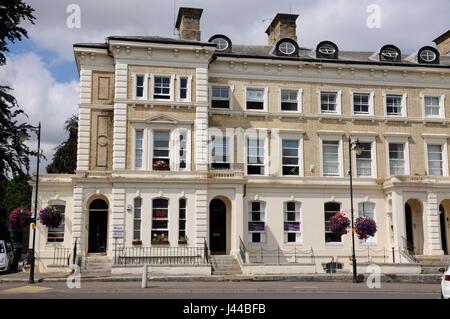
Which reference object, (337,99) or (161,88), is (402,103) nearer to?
(337,99)

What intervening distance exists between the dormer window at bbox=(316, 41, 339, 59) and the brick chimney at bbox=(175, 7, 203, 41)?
320 inches

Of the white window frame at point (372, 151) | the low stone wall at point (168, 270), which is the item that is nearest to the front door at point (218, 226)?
the low stone wall at point (168, 270)

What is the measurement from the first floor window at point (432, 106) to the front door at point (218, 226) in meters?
15.5

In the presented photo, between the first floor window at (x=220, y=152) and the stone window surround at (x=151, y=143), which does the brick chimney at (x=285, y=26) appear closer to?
the first floor window at (x=220, y=152)

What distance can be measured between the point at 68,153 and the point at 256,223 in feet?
75.1

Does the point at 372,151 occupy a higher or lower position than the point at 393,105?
lower

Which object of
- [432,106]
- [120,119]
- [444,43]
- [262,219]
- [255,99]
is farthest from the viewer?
[444,43]

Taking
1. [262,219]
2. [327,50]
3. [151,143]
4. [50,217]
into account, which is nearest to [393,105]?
[327,50]

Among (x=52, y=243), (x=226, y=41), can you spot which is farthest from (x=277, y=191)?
(x=52, y=243)

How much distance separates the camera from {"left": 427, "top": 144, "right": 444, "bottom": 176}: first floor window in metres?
34.8

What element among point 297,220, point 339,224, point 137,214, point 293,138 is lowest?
point 339,224

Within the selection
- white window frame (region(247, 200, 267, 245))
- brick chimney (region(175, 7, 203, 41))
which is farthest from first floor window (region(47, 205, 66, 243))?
brick chimney (region(175, 7, 203, 41))

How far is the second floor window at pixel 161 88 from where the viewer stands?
31.6 metres

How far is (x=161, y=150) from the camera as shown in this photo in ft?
102
